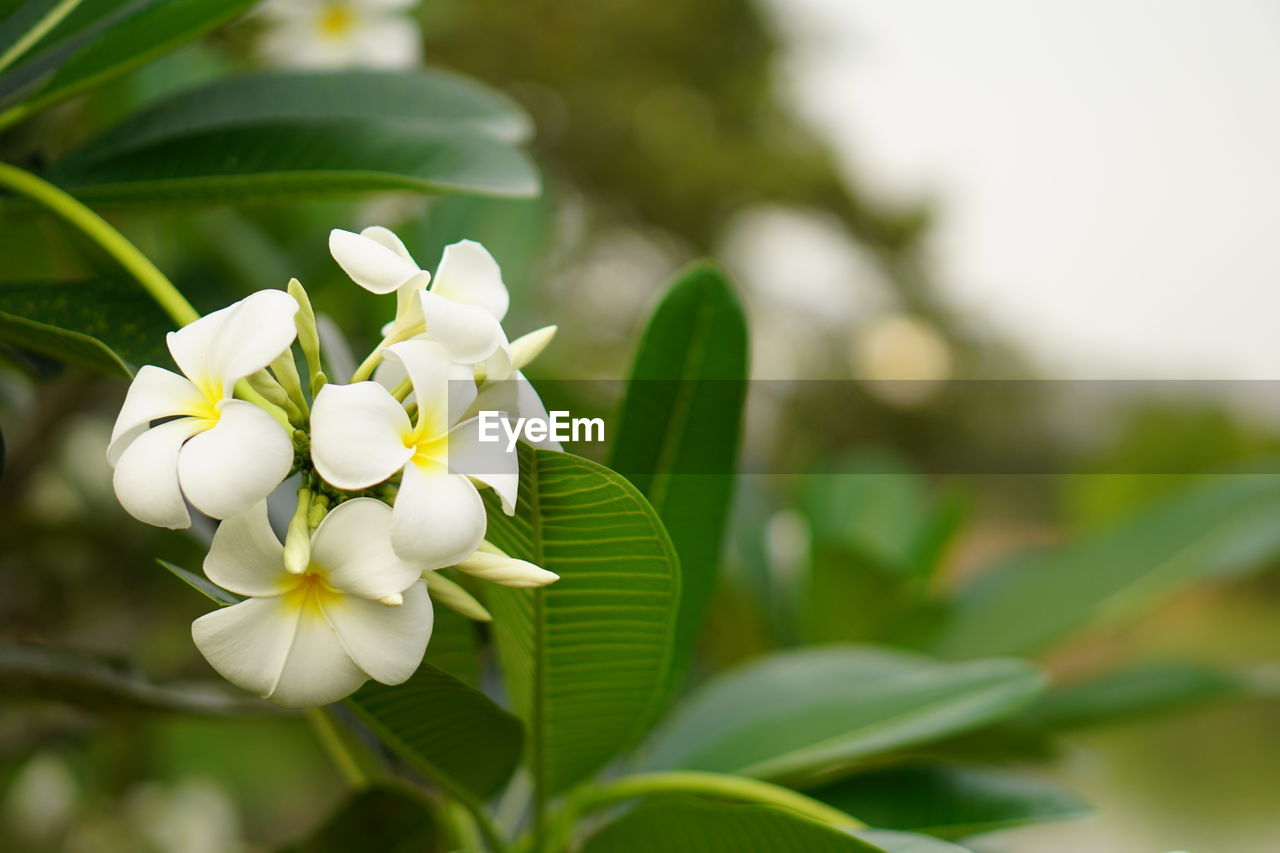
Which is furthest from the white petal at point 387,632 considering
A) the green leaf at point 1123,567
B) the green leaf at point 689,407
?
the green leaf at point 1123,567

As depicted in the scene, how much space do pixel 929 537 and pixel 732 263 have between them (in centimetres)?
795

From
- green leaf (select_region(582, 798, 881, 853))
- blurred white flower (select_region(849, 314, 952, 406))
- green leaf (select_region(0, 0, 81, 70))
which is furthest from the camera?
blurred white flower (select_region(849, 314, 952, 406))

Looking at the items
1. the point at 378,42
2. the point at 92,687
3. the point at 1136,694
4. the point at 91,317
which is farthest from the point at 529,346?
the point at 1136,694

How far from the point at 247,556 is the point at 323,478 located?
41mm

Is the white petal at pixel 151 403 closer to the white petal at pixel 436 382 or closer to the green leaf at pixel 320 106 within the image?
the white petal at pixel 436 382

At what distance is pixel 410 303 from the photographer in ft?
1.24

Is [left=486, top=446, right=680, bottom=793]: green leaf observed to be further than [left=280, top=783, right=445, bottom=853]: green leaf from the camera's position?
No

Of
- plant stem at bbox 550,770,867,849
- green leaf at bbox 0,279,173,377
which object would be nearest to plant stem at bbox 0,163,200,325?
green leaf at bbox 0,279,173,377

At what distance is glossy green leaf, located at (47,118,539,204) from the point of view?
0.55m

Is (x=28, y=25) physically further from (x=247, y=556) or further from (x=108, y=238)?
(x=247, y=556)

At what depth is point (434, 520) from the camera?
0.32 metres

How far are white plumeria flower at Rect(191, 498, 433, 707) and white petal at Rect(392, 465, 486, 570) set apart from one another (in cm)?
1

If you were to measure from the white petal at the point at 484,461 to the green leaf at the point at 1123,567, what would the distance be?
802 millimetres

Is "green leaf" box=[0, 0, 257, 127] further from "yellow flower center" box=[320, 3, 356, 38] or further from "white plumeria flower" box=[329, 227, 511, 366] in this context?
"yellow flower center" box=[320, 3, 356, 38]
